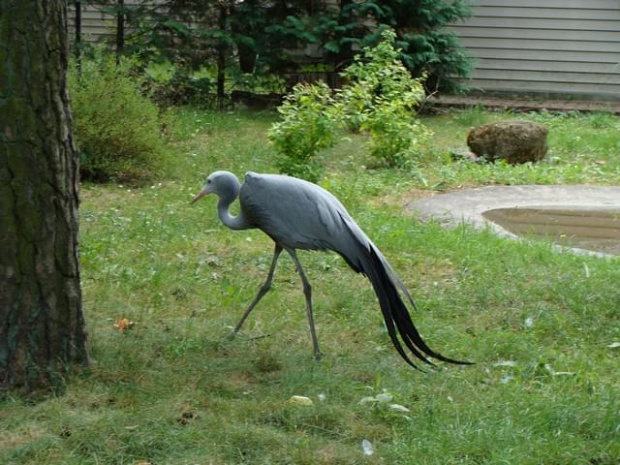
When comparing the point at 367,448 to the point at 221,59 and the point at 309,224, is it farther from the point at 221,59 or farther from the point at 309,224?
the point at 221,59

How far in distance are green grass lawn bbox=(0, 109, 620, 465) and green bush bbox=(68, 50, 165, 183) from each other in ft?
1.33

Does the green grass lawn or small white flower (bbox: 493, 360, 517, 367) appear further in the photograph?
small white flower (bbox: 493, 360, 517, 367)

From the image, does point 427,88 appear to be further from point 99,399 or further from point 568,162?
point 99,399

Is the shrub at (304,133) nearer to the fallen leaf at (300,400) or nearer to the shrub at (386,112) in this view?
the shrub at (386,112)

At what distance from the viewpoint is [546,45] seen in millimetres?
16625

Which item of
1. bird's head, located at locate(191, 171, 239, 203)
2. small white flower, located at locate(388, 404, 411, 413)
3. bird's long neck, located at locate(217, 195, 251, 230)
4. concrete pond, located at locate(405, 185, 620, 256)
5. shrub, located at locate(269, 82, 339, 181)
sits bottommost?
concrete pond, located at locate(405, 185, 620, 256)

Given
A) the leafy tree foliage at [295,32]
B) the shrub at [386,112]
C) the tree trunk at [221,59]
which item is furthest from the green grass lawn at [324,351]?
the tree trunk at [221,59]

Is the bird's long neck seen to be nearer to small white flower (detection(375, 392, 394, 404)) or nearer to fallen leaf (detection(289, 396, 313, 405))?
fallen leaf (detection(289, 396, 313, 405))

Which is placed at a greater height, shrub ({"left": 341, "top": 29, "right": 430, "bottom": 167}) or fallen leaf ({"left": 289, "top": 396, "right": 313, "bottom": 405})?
shrub ({"left": 341, "top": 29, "right": 430, "bottom": 167})

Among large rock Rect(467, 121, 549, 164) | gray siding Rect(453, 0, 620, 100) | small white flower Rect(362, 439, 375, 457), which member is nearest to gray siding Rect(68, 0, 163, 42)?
gray siding Rect(453, 0, 620, 100)

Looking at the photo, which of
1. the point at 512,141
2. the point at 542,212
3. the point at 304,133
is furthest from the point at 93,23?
the point at 542,212

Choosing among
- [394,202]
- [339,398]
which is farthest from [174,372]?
[394,202]

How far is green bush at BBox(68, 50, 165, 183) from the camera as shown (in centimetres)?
980

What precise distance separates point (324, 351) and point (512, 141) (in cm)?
636
